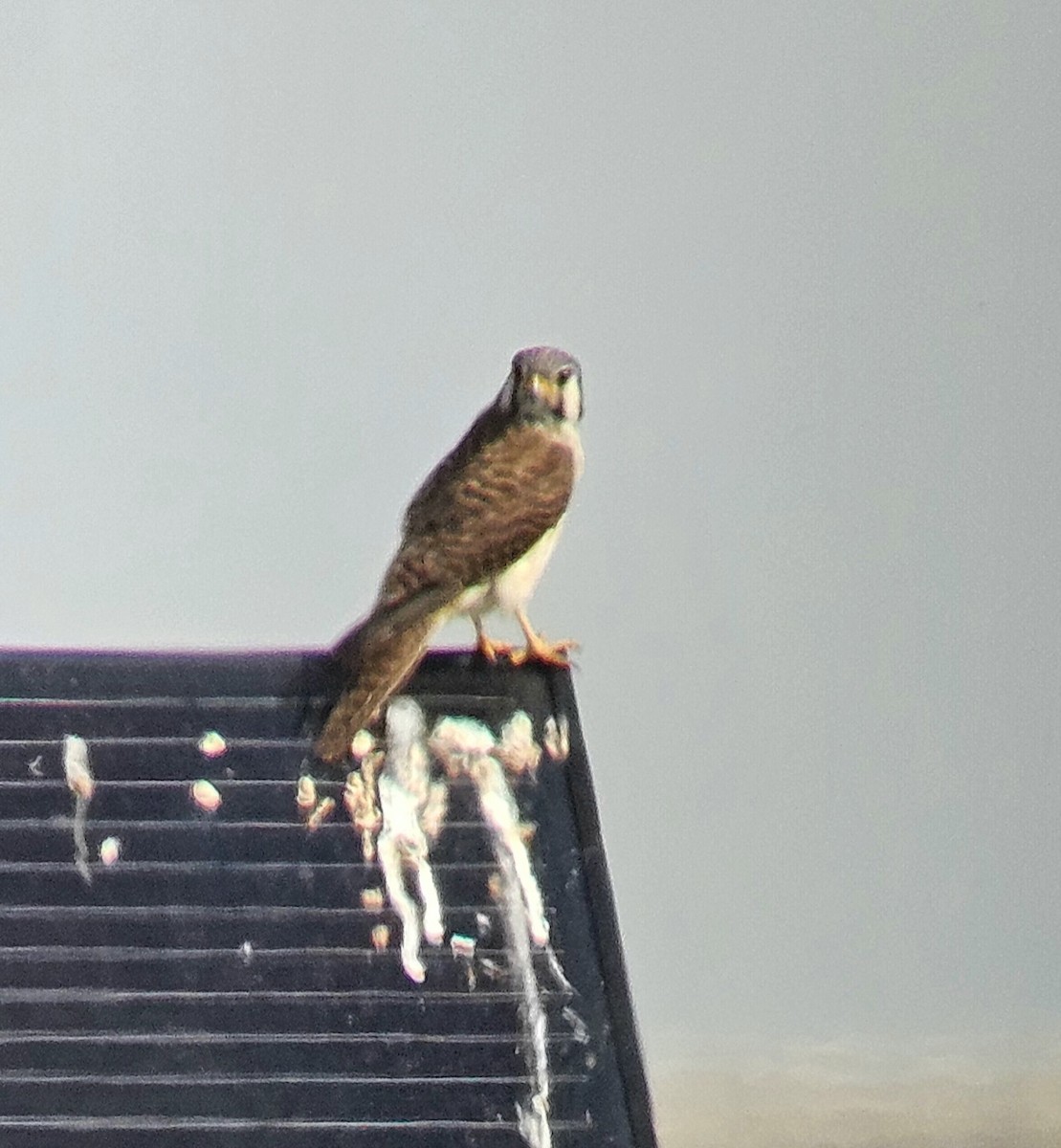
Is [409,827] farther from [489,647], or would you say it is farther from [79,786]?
[489,647]

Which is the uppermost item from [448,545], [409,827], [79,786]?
[448,545]

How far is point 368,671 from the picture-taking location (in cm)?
255

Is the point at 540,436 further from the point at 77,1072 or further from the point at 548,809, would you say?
the point at 77,1072

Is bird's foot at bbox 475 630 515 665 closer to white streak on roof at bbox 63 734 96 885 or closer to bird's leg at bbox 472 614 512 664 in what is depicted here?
bird's leg at bbox 472 614 512 664

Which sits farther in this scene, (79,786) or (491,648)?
(491,648)

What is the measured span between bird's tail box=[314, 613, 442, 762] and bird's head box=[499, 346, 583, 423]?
2.95 ft

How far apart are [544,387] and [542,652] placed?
672 millimetres

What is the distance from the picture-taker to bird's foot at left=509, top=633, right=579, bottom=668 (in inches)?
122

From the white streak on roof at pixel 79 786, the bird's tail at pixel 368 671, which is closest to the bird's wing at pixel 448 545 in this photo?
the bird's tail at pixel 368 671

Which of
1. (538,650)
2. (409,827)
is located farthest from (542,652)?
(409,827)

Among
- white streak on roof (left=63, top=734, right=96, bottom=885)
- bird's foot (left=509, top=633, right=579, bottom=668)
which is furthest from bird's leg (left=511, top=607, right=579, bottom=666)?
white streak on roof (left=63, top=734, right=96, bottom=885)

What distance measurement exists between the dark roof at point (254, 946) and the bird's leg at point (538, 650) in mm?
561

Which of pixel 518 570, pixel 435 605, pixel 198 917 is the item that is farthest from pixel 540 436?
pixel 198 917

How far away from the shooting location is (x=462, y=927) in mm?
2184
